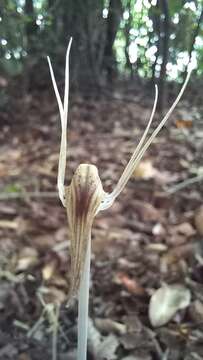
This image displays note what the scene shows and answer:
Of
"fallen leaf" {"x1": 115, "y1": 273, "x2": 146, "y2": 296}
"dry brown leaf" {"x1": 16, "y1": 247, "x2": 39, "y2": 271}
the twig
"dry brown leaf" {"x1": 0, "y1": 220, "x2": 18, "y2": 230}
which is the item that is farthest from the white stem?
the twig

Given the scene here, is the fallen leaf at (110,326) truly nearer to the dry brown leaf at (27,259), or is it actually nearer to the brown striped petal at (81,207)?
the dry brown leaf at (27,259)

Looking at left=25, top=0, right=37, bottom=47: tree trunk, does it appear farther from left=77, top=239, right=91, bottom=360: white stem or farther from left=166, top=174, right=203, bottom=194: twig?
left=77, top=239, right=91, bottom=360: white stem

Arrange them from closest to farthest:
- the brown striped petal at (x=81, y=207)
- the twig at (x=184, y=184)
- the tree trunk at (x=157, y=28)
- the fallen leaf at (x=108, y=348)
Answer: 1. the brown striped petal at (x=81, y=207)
2. the fallen leaf at (x=108, y=348)
3. the tree trunk at (x=157, y=28)
4. the twig at (x=184, y=184)

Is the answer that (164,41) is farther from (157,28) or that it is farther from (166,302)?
(166,302)

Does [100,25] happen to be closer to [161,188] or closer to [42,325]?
[161,188]

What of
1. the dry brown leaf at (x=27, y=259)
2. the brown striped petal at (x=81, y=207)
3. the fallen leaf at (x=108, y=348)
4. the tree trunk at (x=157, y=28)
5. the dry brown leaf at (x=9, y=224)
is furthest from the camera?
the dry brown leaf at (x=9, y=224)

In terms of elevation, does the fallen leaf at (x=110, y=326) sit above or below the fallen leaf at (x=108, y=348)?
above

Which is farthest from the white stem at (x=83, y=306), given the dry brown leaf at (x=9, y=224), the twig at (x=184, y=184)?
the twig at (x=184, y=184)
